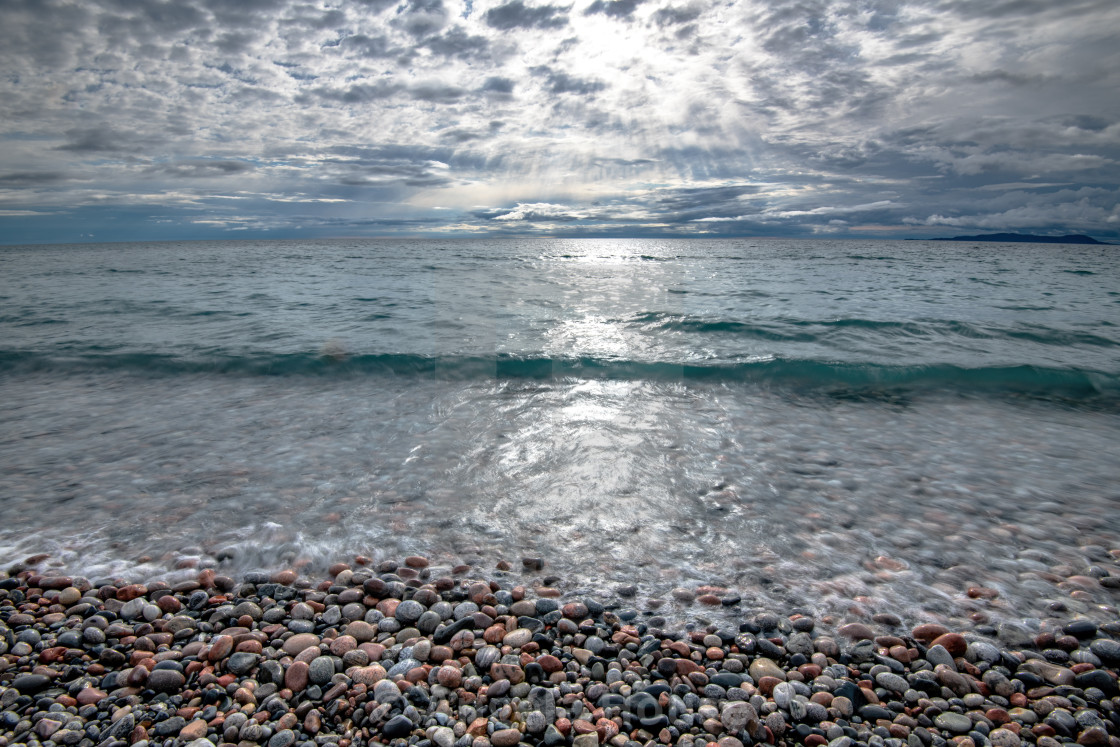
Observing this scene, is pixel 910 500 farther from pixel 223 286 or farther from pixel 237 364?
pixel 223 286

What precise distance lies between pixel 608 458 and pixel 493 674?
9.65 feet

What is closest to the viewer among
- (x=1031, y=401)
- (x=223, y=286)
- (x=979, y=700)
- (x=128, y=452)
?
(x=979, y=700)

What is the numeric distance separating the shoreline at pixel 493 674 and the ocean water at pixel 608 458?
11.6 inches

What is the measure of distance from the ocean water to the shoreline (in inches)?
11.6

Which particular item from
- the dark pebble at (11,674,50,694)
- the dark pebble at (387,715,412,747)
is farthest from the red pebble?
the dark pebble at (11,674,50,694)

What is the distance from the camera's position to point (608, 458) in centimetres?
539

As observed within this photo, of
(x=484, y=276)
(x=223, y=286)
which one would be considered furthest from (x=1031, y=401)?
(x=223, y=286)

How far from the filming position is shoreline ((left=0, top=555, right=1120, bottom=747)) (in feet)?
7.68

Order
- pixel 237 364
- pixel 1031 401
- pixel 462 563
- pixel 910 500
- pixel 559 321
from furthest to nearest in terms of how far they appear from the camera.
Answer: pixel 559 321 < pixel 237 364 < pixel 1031 401 < pixel 910 500 < pixel 462 563

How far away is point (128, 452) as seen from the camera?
5496 mm

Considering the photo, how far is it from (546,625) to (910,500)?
3579 mm

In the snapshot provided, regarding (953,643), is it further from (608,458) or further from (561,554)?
(608,458)

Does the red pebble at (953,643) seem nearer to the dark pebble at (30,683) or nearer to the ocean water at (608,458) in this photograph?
the ocean water at (608,458)

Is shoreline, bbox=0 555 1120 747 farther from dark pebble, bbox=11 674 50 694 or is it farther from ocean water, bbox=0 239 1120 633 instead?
ocean water, bbox=0 239 1120 633
